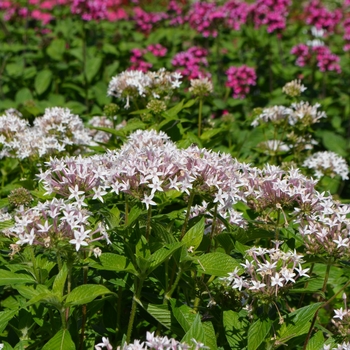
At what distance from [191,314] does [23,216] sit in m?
0.73

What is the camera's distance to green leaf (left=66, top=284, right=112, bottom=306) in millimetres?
2223

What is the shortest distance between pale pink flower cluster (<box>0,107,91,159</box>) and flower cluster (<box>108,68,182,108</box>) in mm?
360

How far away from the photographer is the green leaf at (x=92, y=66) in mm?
6516

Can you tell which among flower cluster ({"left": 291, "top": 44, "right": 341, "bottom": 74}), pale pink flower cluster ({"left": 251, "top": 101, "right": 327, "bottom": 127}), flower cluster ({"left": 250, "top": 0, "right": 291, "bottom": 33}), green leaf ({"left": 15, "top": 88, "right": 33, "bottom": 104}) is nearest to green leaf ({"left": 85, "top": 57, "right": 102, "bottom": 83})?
green leaf ({"left": 15, "top": 88, "right": 33, "bottom": 104})

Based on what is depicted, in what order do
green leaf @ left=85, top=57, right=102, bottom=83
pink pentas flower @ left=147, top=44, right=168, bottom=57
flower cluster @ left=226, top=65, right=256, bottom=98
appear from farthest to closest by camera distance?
pink pentas flower @ left=147, top=44, right=168, bottom=57
green leaf @ left=85, top=57, right=102, bottom=83
flower cluster @ left=226, top=65, right=256, bottom=98

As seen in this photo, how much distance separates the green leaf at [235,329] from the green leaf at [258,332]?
0.16 metres

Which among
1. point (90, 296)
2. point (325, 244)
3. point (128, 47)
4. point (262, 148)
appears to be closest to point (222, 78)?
point (128, 47)

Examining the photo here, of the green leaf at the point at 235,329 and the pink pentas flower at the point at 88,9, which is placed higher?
the pink pentas flower at the point at 88,9

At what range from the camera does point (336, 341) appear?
8.52ft

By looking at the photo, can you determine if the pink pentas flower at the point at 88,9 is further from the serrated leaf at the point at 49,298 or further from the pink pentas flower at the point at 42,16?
the serrated leaf at the point at 49,298

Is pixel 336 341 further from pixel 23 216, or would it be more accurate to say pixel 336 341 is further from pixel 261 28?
pixel 261 28

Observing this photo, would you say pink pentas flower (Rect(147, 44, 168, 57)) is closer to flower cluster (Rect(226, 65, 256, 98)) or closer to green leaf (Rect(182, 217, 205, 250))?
flower cluster (Rect(226, 65, 256, 98))

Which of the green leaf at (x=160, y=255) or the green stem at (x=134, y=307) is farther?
the green stem at (x=134, y=307)

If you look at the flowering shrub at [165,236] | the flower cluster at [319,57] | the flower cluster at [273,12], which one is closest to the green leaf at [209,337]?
the flowering shrub at [165,236]
